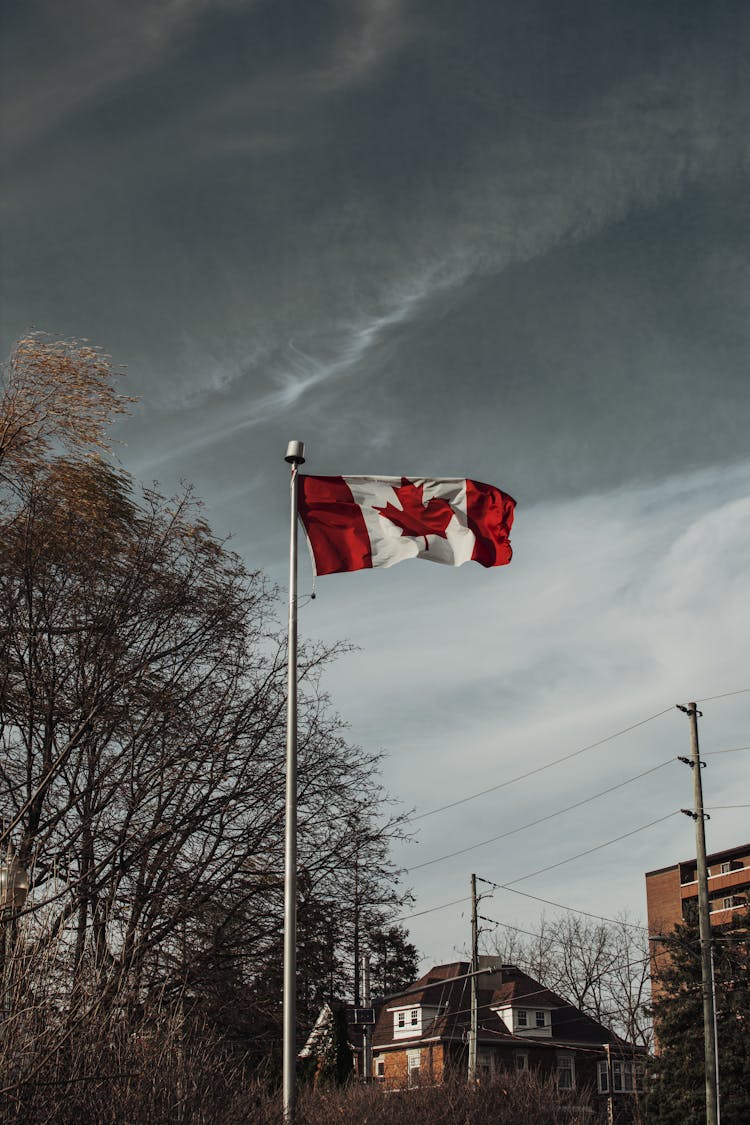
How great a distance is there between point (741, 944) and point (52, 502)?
3528 centimetres

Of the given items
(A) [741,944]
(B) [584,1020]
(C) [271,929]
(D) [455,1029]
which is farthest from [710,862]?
(C) [271,929]

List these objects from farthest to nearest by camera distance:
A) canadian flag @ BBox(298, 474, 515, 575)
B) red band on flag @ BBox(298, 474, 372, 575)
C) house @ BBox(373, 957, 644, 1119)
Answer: house @ BBox(373, 957, 644, 1119)
canadian flag @ BBox(298, 474, 515, 575)
red band on flag @ BBox(298, 474, 372, 575)

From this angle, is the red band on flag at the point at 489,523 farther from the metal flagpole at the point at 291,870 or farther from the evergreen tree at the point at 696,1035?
the evergreen tree at the point at 696,1035

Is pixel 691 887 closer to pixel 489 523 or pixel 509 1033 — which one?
pixel 509 1033

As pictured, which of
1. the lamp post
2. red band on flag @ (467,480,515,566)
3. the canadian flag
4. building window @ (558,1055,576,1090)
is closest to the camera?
the lamp post

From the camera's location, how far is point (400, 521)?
15844mm

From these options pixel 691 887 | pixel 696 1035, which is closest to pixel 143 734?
pixel 696 1035

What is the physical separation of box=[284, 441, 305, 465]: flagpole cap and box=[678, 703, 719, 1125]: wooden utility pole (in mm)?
20077

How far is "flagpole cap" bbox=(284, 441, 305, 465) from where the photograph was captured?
14609 millimetres

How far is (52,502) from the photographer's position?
698 inches

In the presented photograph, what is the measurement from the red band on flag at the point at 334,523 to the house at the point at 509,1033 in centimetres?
4506

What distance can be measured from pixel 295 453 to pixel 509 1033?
52167 mm

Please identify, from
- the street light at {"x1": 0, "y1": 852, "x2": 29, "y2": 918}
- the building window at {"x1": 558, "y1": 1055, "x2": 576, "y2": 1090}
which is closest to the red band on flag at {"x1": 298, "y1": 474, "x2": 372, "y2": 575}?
the street light at {"x1": 0, "y1": 852, "x2": 29, "y2": 918}

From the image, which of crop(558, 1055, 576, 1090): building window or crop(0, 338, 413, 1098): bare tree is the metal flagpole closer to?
crop(0, 338, 413, 1098): bare tree
